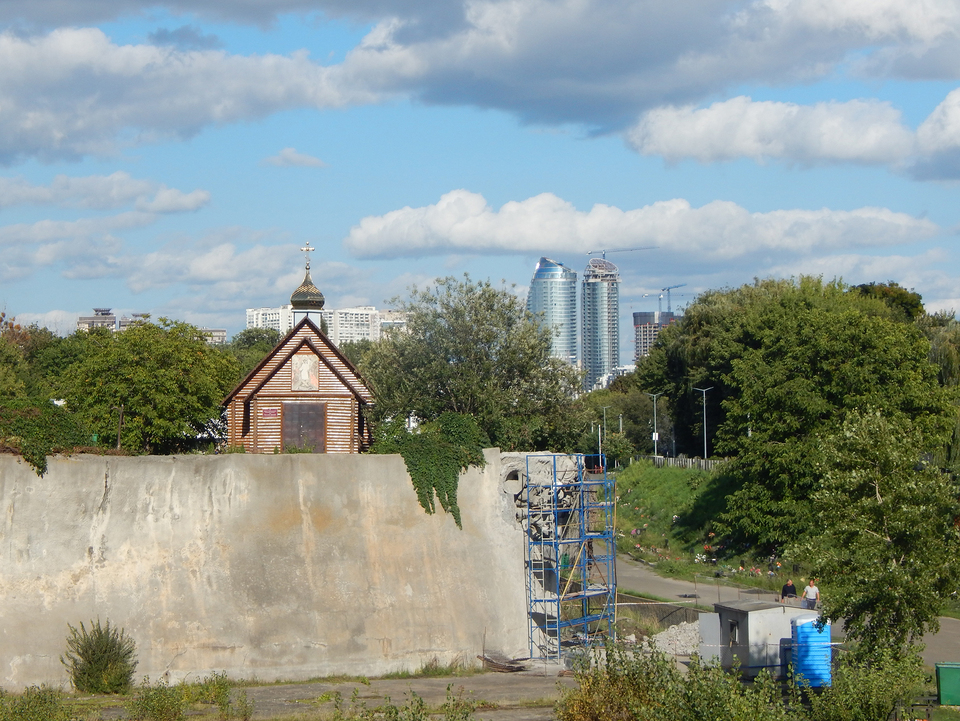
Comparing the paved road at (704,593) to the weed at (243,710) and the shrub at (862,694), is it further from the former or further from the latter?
the weed at (243,710)

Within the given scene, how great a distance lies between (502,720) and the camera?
19906 mm

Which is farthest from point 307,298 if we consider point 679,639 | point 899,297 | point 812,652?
point 899,297

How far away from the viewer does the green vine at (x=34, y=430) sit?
24703mm

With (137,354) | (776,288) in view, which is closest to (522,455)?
(137,354)

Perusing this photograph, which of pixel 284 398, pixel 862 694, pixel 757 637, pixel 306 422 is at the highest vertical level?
pixel 284 398

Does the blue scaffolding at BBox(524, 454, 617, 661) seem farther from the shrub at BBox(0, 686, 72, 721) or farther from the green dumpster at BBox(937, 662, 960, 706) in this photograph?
the shrub at BBox(0, 686, 72, 721)

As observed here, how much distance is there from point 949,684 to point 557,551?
1057 centimetres

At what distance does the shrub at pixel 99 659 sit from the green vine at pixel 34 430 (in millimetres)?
4276

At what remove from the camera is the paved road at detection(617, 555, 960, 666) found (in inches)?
1080

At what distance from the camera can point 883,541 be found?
17984mm

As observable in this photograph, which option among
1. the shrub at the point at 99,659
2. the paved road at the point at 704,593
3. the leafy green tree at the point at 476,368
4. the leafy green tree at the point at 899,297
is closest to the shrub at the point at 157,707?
the shrub at the point at 99,659

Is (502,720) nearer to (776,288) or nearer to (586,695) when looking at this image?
(586,695)

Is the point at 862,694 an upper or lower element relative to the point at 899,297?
lower

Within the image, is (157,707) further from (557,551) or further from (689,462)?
(689,462)
